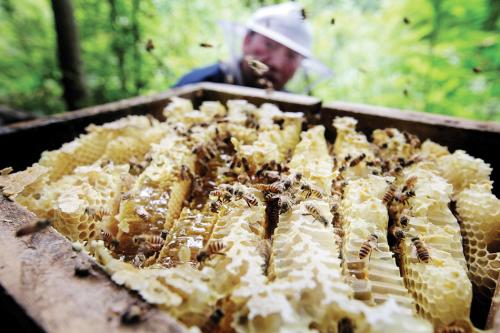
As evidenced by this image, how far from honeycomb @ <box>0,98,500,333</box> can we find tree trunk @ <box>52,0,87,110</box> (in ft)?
13.6

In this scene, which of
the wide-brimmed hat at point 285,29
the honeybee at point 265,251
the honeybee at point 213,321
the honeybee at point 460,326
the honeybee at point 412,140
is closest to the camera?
the honeybee at point 213,321

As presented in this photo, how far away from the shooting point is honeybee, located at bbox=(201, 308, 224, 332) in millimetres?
1316

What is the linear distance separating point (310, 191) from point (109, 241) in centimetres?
126

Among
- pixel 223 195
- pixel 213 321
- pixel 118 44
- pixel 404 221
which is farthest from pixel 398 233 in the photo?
pixel 118 44

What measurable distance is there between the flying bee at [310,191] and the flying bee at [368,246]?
388 millimetres

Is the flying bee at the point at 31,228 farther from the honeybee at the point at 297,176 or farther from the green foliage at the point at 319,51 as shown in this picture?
the green foliage at the point at 319,51

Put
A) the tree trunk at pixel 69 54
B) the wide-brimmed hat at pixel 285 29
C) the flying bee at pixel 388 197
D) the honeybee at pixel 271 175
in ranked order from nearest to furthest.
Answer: the flying bee at pixel 388 197 → the honeybee at pixel 271 175 → the wide-brimmed hat at pixel 285 29 → the tree trunk at pixel 69 54

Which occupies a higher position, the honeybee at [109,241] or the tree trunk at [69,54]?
the tree trunk at [69,54]

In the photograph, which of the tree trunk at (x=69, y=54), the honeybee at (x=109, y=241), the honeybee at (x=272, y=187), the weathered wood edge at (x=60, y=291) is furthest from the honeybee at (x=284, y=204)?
the tree trunk at (x=69, y=54)

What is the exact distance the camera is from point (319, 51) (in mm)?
10711

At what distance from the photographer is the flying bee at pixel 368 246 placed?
1.63m

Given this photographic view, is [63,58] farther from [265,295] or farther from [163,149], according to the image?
[265,295]

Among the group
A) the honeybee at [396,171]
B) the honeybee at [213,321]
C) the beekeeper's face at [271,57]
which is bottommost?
the honeybee at [213,321]

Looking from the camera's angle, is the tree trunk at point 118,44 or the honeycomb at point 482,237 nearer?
the honeycomb at point 482,237
